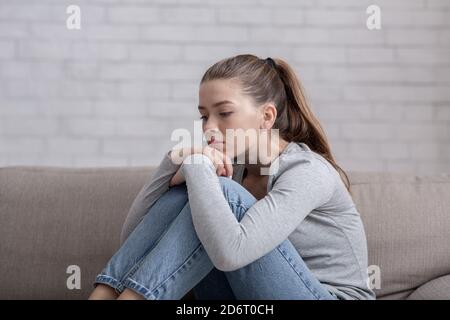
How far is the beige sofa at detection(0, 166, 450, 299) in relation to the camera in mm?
2021

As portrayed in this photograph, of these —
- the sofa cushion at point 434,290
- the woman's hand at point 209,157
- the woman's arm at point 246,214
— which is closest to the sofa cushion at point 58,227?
the woman's hand at point 209,157

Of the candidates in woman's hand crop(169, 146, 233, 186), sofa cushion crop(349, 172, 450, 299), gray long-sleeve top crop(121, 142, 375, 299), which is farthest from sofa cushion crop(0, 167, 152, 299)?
sofa cushion crop(349, 172, 450, 299)

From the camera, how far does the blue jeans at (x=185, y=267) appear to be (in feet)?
4.90

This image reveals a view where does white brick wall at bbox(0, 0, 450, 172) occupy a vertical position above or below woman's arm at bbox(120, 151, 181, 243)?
above

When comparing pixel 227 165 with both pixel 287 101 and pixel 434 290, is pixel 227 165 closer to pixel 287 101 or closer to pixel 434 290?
pixel 287 101

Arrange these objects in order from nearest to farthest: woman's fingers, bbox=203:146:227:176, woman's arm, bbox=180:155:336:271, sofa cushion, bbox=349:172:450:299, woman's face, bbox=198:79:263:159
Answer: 1. woman's arm, bbox=180:155:336:271
2. woman's fingers, bbox=203:146:227:176
3. woman's face, bbox=198:79:263:159
4. sofa cushion, bbox=349:172:450:299

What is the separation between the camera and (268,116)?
1878mm

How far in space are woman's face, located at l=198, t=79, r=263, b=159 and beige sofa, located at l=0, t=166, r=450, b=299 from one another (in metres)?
0.49

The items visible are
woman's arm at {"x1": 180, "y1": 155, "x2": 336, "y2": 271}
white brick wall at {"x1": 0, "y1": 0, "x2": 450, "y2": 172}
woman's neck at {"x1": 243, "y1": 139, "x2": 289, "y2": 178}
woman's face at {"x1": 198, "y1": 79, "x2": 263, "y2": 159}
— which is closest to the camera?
woman's arm at {"x1": 180, "y1": 155, "x2": 336, "y2": 271}

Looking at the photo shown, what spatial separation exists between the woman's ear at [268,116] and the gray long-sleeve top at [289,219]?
0.10 meters

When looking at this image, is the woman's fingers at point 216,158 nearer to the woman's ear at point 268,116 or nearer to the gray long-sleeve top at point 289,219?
the gray long-sleeve top at point 289,219

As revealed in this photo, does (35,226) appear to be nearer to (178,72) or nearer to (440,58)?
(178,72)

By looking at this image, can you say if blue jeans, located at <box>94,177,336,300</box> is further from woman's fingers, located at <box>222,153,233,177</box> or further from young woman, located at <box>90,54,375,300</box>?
woman's fingers, located at <box>222,153,233,177</box>
